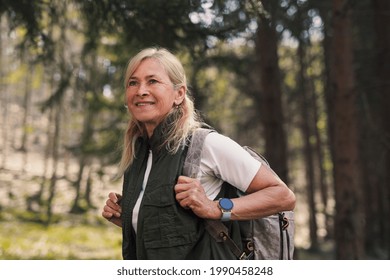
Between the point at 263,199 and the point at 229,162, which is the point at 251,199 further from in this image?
the point at 229,162

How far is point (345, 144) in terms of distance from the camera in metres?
7.43

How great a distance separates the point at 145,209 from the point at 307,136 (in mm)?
16115

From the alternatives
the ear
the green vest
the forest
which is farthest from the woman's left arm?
the forest

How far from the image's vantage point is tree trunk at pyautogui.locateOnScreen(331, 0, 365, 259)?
732 cm

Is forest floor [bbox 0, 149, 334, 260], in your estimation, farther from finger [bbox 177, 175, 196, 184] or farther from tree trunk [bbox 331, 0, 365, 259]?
finger [bbox 177, 175, 196, 184]

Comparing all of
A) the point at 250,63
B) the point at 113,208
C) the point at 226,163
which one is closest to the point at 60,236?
the point at 250,63

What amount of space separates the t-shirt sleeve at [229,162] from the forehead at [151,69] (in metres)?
0.48

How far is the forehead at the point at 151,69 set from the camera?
261 cm

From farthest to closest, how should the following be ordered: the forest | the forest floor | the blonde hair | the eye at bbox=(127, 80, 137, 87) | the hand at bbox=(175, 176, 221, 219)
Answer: the forest floor, the forest, the eye at bbox=(127, 80, 137, 87), the blonde hair, the hand at bbox=(175, 176, 221, 219)

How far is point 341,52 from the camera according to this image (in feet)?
24.5

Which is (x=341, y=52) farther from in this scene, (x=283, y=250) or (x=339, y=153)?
(x=283, y=250)

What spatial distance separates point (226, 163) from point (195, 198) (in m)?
→ 0.24
